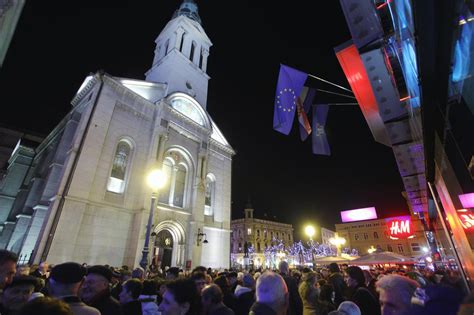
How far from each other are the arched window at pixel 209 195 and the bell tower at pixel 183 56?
8796 mm

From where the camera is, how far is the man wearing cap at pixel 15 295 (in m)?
2.79

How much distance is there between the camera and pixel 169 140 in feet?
65.4

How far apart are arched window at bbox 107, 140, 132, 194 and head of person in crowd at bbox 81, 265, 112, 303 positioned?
14291 millimetres

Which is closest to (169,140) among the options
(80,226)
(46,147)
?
(80,226)

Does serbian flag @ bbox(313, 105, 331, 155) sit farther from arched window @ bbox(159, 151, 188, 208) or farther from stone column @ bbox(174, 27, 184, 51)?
stone column @ bbox(174, 27, 184, 51)

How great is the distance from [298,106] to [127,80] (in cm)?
1634

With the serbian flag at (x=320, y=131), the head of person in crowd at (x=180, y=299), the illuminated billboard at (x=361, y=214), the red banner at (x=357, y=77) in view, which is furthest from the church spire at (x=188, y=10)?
the head of person in crowd at (x=180, y=299)

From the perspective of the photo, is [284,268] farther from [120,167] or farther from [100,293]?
[120,167]

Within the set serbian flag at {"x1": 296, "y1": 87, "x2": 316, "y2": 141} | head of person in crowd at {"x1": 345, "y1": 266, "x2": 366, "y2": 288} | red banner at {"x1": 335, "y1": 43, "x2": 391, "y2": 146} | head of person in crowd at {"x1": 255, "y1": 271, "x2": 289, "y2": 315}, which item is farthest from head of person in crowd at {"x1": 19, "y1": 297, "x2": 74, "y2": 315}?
serbian flag at {"x1": 296, "y1": 87, "x2": 316, "y2": 141}

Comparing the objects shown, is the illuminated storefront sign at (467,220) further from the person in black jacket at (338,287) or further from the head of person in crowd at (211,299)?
the head of person in crowd at (211,299)

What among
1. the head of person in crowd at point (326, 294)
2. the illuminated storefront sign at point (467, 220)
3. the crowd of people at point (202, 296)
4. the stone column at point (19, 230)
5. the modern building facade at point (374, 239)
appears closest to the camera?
the crowd of people at point (202, 296)

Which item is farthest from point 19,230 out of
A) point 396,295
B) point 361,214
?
point 361,214

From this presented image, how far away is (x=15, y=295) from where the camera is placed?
9.29ft

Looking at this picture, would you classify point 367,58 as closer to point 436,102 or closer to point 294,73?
point 436,102
